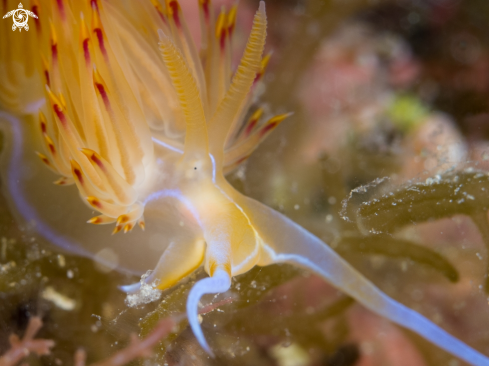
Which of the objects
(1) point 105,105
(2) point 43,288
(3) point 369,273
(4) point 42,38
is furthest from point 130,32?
(3) point 369,273

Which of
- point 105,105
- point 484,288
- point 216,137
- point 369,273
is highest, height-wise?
point 105,105

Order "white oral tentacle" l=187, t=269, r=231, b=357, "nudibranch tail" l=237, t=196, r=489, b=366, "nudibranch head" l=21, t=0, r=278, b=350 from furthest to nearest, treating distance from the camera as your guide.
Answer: "nudibranch tail" l=237, t=196, r=489, b=366 → "nudibranch head" l=21, t=0, r=278, b=350 → "white oral tentacle" l=187, t=269, r=231, b=357

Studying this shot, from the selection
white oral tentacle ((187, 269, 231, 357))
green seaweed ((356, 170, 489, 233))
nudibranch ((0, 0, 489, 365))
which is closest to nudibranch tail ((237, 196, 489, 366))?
nudibranch ((0, 0, 489, 365))

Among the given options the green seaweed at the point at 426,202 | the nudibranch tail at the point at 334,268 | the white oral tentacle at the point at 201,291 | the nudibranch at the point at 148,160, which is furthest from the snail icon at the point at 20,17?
the green seaweed at the point at 426,202

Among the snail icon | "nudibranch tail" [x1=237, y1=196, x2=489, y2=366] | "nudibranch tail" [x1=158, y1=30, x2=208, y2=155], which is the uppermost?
the snail icon

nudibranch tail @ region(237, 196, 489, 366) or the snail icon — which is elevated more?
the snail icon

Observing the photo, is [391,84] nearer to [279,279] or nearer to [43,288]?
[279,279]

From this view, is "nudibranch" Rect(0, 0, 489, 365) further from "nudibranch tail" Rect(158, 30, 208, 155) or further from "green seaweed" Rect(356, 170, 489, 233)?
"green seaweed" Rect(356, 170, 489, 233)
